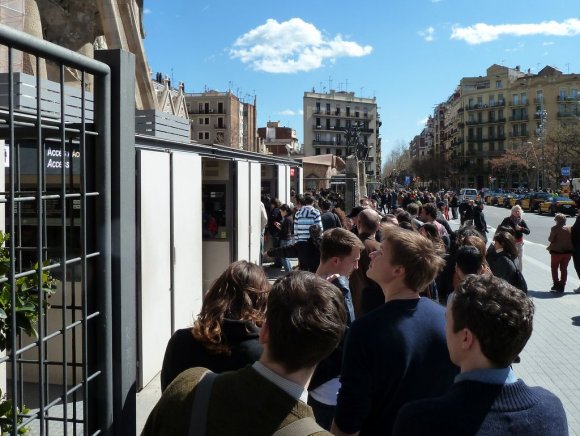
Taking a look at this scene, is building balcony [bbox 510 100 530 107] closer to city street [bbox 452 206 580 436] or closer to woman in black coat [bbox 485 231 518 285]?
city street [bbox 452 206 580 436]

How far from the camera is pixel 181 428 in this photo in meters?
1.88

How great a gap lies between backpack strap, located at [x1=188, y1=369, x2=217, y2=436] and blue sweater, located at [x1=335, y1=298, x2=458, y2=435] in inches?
40.2

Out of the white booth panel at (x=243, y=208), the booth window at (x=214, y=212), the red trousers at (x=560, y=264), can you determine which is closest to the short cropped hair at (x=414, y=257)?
the white booth panel at (x=243, y=208)

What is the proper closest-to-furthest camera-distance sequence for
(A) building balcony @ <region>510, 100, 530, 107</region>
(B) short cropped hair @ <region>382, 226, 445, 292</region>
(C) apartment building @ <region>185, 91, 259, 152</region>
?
(B) short cropped hair @ <region>382, 226, 445, 292</region>, (A) building balcony @ <region>510, 100, 530, 107</region>, (C) apartment building @ <region>185, 91, 259, 152</region>

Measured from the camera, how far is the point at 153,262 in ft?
21.0

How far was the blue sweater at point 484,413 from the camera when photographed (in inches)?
77.3

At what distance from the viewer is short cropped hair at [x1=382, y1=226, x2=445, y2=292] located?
317 centimetres

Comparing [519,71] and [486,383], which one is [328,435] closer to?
[486,383]

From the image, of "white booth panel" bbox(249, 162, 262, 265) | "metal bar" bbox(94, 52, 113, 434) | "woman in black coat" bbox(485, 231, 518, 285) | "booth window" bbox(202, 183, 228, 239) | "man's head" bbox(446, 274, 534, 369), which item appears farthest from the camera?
"white booth panel" bbox(249, 162, 262, 265)

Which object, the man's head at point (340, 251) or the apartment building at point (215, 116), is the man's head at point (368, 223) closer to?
the man's head at point (340, 251)

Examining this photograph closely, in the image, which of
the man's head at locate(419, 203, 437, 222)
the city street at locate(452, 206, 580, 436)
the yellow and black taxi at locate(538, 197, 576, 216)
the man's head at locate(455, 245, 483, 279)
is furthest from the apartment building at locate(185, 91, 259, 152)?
the man's head at locate(455, 245, 483, 279)

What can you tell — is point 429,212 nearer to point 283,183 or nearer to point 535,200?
point 283,183

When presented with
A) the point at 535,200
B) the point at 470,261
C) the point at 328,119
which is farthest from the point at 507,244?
the point at 328,119

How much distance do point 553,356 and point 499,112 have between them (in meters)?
103
